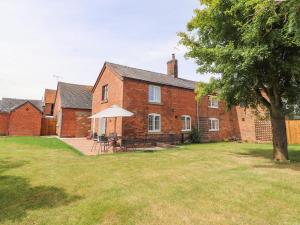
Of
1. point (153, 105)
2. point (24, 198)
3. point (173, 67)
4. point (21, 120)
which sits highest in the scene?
point (173, 67)

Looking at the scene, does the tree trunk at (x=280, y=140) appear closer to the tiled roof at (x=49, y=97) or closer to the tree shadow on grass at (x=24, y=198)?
the tree shadow on grass at (x=24, y=198)

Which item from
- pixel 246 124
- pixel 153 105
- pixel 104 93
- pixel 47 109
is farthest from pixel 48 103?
pixel 246 124

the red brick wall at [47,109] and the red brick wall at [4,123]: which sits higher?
the red brick wall at [47,109]

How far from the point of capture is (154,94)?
65.2ft

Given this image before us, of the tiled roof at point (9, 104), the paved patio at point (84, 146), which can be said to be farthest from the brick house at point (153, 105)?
the tiled roof at point (9, 104)

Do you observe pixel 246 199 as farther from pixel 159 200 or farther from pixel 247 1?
pixel 247 1

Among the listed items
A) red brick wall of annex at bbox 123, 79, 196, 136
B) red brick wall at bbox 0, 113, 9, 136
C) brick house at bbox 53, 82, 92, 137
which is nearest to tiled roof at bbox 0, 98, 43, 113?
red brick wall at bbox 0, 113, 9, 136

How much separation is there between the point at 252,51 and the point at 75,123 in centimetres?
2384

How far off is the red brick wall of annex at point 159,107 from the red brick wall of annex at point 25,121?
18546 millimetres

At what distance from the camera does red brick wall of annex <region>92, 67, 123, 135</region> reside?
1797 centimetres

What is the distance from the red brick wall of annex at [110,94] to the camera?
17973 millimetres

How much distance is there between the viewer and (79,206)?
510cm

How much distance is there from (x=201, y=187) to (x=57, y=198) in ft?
14.0

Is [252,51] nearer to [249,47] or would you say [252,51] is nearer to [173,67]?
[249,47]
